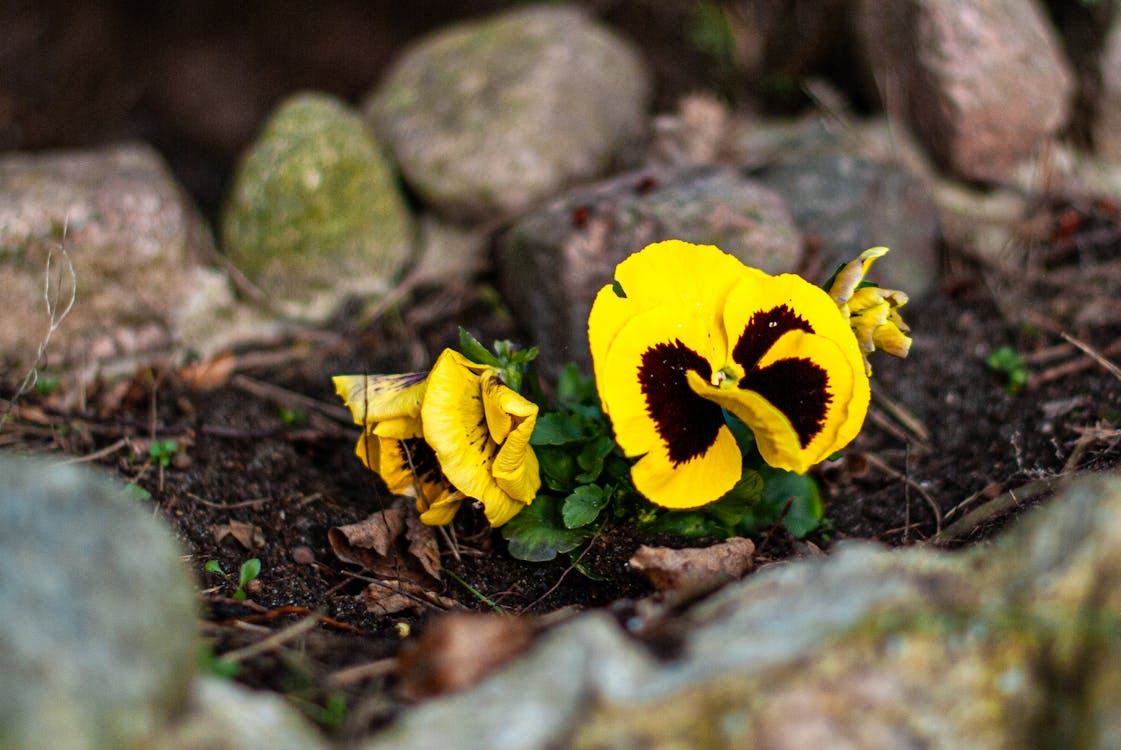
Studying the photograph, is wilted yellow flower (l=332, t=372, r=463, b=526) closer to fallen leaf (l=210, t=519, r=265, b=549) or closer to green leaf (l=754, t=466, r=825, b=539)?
fallen leaf (l=210, t=519, r=265, b=549)

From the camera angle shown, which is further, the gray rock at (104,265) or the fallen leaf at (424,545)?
the gray rock at (104,265)

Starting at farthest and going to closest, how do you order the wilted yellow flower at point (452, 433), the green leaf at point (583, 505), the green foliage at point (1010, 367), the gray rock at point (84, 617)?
1. the green foliage at point (1010, 367)
2. the green leaf at point (583, 505)
3. the wilted yellow flower at point (452, 433)
4. the gray rock at point (84, 617)

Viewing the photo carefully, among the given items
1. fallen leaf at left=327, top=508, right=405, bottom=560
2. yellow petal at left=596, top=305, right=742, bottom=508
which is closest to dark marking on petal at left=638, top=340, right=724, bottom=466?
yellow petal at left=596, top=305, right=742, bottom=508

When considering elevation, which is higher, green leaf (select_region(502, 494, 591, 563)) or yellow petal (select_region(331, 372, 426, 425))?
yellow petal (select_region(331, 372, 426, 425))

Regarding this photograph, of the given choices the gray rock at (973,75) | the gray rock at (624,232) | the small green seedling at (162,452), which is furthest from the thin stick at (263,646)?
the gray rock at (973,75)

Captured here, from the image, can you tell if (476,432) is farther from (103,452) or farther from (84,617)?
(103,452)

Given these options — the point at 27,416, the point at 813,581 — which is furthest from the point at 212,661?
the point at 27,416

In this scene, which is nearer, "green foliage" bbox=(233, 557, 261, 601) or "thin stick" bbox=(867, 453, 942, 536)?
"green foliage" bbox=(233, 557, 261, 601)

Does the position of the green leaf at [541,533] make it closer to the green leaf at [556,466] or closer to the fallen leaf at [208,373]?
the green leaf at [556,466]
